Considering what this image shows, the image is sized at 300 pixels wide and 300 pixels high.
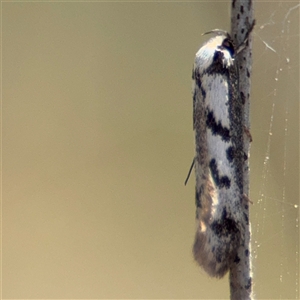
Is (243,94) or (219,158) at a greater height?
(243,94)

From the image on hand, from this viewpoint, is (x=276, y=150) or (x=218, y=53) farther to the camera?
(x=276, y=150)

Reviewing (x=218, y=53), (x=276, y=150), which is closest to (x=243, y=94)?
(x=218, y=53)

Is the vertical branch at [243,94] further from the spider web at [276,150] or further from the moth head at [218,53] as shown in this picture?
the spider web at [276,150]

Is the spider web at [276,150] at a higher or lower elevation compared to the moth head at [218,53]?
lower

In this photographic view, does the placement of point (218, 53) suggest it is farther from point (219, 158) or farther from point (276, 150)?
point (276, 150)

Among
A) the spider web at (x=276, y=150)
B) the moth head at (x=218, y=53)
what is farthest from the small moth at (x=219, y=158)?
the spider web at (x=276, y=150)

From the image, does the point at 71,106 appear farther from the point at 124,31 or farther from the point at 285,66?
the point at 285,66
